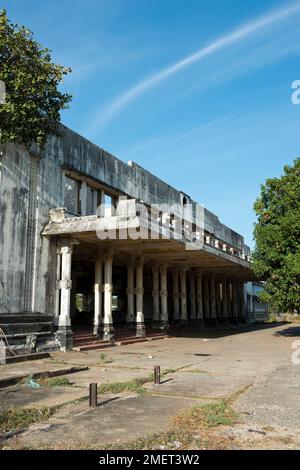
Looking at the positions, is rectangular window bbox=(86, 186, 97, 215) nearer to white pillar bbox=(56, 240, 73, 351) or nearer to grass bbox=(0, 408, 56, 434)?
white pillar bbox=(56, 240, 73, 351)

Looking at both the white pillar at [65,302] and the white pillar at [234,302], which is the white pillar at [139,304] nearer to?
the white pillar at [65,302]

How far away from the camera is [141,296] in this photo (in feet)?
75.9

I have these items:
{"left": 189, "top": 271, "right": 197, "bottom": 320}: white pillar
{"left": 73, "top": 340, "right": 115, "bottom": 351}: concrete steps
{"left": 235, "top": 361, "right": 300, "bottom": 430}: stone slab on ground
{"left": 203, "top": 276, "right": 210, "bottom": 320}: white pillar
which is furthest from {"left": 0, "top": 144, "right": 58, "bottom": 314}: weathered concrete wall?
{"left": 203, "top": 276, "right": 210, "bottom": 320}: white pillar

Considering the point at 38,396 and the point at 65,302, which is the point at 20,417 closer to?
the point at 38,396

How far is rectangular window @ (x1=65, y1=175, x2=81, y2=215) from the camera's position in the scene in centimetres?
1934

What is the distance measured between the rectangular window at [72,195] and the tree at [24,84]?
4.33m

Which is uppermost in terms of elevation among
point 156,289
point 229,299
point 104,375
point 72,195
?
point 72,195

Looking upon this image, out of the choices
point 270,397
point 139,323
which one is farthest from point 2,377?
point 139,323

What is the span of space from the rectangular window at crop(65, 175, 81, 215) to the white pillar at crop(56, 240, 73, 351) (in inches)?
103

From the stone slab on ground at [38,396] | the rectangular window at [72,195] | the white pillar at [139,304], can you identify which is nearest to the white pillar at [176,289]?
the white pillar at [139,304]

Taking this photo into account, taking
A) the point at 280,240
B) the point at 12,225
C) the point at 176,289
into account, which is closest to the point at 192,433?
the point at 12,225

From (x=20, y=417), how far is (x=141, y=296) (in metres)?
16.5
